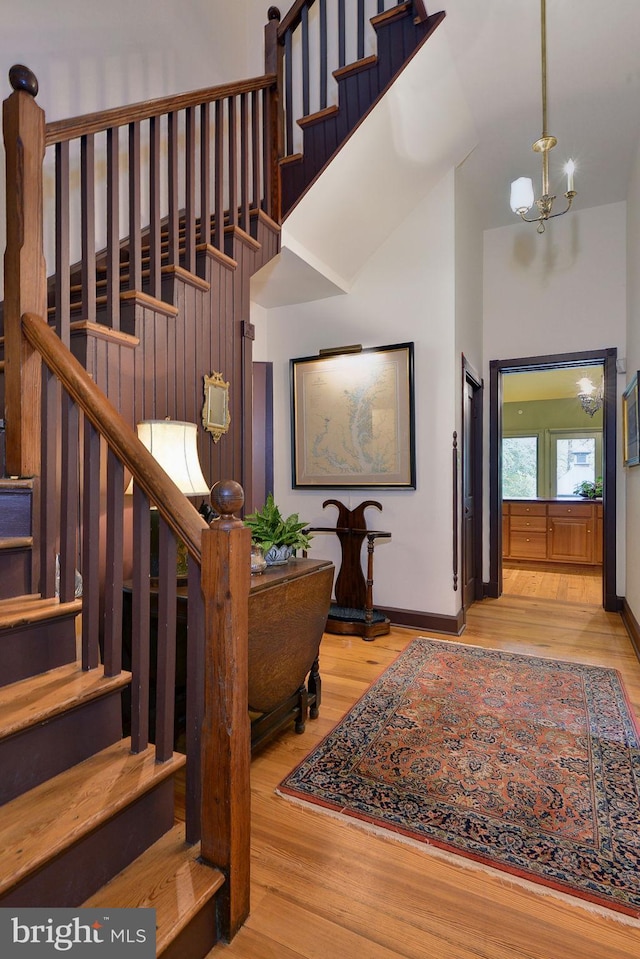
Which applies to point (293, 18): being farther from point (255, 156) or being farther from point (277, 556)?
point (277, 556)

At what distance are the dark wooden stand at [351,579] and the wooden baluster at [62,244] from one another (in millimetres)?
2344

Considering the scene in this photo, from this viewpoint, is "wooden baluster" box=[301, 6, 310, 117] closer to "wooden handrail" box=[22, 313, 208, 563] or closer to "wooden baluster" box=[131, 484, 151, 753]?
"wooden handrail" box=[22, 313, 208, 563]

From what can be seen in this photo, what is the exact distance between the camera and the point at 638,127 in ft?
11.2

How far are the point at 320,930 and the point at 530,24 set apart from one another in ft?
13.0

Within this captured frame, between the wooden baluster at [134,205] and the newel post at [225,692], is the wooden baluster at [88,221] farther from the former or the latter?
the newel post at [225,692]

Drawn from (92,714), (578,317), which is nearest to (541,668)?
(92,714)

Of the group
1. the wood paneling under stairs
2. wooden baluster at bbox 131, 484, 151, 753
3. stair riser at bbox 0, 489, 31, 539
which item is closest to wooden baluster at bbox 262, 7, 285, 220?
stair riser at bbox 0, 489, 31, 539

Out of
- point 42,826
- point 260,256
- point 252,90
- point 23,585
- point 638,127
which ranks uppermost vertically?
point 638,127

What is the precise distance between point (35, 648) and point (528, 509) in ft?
20.7

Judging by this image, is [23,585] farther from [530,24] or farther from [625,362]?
[625,362]

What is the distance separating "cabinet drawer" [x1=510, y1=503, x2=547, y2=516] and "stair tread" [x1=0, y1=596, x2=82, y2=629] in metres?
6.17

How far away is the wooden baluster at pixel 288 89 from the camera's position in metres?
2.95

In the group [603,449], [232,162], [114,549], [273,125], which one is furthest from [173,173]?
[603,449]

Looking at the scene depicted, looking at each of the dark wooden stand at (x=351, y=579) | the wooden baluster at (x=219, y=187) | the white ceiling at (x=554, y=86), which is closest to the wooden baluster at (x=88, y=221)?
the wooden baluster at (x=219, y=187)
